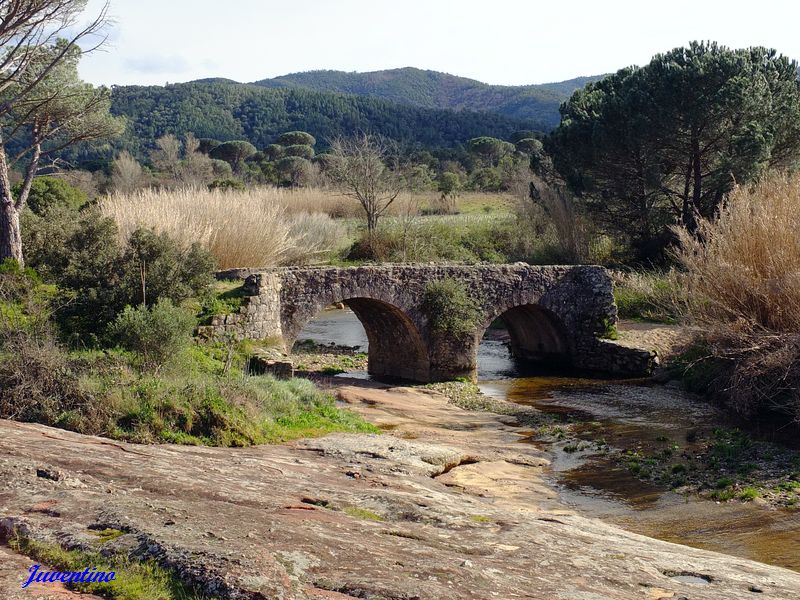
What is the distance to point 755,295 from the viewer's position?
17.4m

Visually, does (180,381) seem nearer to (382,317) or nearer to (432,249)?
(382,317)

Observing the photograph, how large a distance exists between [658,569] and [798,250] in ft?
38.7

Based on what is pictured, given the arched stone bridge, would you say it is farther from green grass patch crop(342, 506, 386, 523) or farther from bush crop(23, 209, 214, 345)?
green grass patch crop(342, 506, 386, 523)

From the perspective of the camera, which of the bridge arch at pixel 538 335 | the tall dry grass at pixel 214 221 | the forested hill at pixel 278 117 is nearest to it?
the tall dry grass at pixel 214 221

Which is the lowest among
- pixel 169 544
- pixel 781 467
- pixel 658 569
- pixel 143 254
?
pixel 781 467

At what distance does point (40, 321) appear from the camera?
14258 millimetres

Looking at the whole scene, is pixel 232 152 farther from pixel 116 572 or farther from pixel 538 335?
pixel 116 572

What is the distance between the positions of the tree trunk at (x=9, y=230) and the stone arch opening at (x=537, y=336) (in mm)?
14167

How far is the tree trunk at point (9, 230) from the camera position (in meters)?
18.7

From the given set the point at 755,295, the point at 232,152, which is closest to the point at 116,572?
the point at 755,295

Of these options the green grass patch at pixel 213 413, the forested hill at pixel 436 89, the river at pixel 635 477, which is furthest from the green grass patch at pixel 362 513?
the forested hill at pixel 436 89

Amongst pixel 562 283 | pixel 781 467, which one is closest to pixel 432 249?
pixel 562 283

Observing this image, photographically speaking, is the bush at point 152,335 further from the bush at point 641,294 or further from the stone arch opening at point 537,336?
the bush at point 641,294

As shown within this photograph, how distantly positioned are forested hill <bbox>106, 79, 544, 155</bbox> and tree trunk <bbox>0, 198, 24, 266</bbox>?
6595cm
